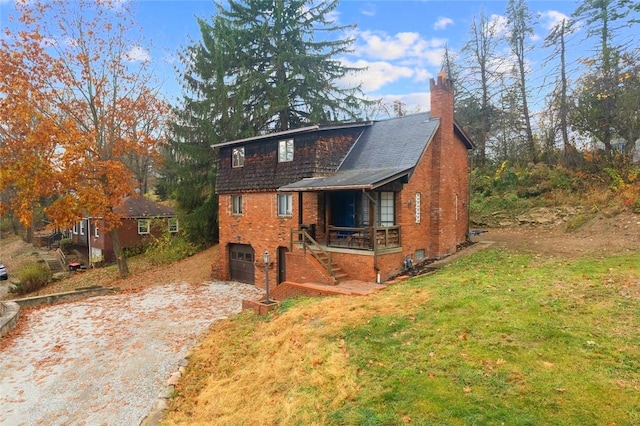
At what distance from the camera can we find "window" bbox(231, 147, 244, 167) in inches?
838

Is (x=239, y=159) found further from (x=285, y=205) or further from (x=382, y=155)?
(x=382, y=155)

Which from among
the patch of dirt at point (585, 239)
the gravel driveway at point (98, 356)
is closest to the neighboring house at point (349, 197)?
the patch of dirt at point (585, 239)

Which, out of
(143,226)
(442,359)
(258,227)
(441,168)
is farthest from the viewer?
(143,226)

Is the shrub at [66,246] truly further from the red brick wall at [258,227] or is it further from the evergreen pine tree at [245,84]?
the red brick wall at [258,227]

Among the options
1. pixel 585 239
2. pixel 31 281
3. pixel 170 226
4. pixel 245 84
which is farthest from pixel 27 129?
pixel 585 239

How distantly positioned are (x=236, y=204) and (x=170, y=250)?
8.73 meters

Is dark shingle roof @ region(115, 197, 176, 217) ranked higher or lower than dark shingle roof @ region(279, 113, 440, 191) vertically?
lower

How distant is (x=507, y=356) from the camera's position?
623 cm

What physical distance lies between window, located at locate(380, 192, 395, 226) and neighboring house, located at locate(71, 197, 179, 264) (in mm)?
22004

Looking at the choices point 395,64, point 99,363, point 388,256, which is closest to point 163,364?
point 99,363

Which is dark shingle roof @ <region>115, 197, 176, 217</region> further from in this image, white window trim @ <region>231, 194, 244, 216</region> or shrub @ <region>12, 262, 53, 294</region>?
white window trim @ <region>231, 194, 244, 216</region>

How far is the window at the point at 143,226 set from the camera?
33125 millimetres

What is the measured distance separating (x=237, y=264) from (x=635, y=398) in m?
18.9

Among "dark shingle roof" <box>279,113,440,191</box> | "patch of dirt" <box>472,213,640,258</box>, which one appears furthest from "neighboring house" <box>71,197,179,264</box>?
"patch of dirt" <box>472,213,640,258</box>
